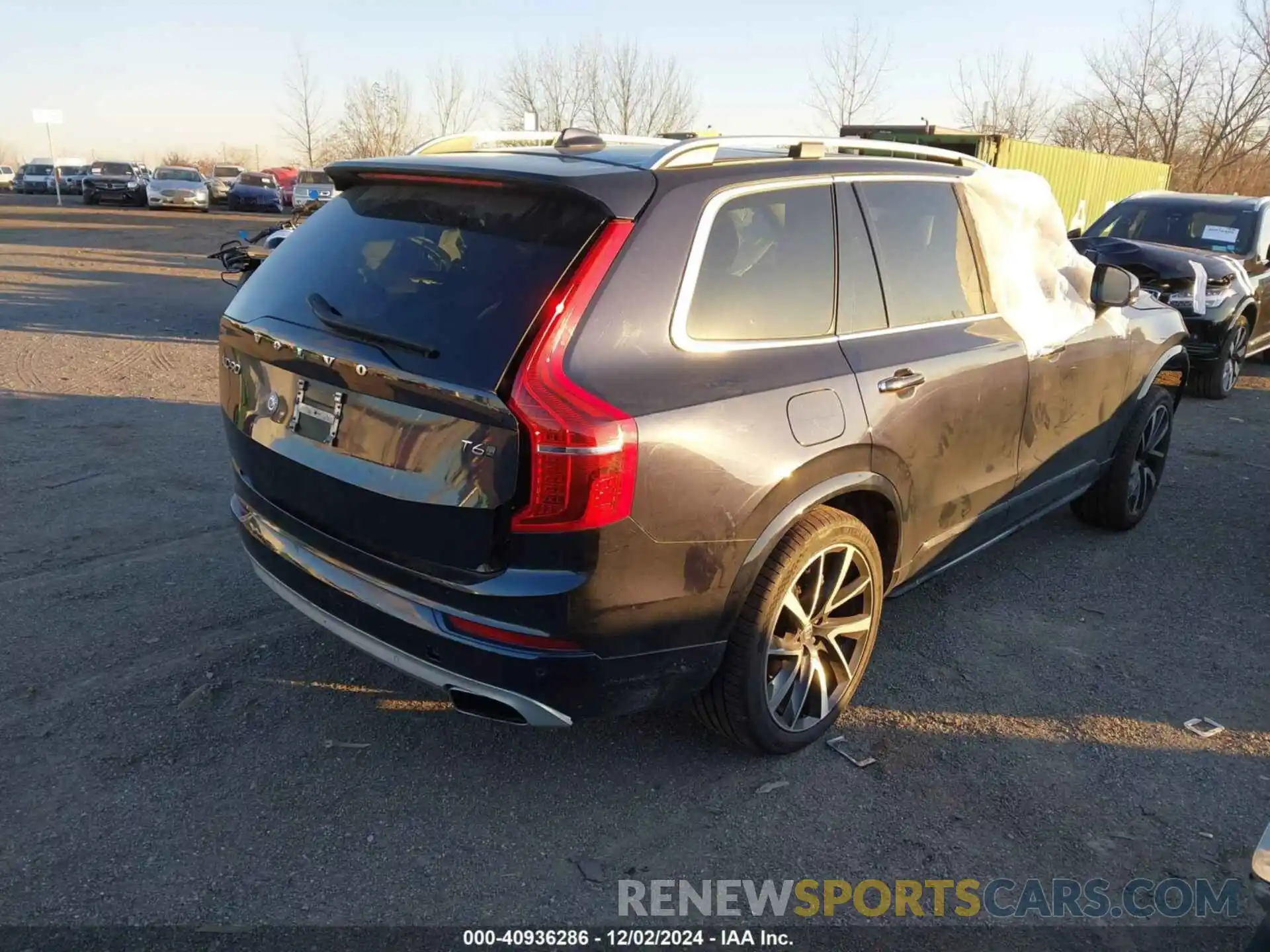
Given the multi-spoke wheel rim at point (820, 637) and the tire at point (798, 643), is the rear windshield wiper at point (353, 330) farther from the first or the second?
the multi-spoke wheel rim at point (820, 637)

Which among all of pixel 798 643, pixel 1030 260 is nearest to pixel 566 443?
pixel 798 643

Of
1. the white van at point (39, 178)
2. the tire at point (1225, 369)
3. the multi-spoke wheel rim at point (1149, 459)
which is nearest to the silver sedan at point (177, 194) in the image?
the white van at point (39, 178)

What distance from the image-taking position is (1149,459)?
5.45m

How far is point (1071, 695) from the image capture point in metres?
3.70

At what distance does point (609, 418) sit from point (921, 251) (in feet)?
6.01

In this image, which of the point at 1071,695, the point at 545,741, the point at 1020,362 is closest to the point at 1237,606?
the point at 1071,695

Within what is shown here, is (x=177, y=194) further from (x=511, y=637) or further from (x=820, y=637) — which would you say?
(x=511, y=637)

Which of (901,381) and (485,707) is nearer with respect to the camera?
(485,707)

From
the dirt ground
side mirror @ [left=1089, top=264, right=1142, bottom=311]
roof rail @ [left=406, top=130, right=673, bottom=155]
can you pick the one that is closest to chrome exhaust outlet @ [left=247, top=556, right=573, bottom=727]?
the dirt ground

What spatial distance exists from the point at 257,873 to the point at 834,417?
6.96ft

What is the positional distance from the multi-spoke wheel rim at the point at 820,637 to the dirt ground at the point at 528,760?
0.18 m

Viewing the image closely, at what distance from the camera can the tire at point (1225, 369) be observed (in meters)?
8.93

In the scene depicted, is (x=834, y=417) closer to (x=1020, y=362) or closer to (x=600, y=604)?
(x=600, y=604)

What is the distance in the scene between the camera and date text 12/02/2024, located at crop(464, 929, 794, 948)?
2.43 m
